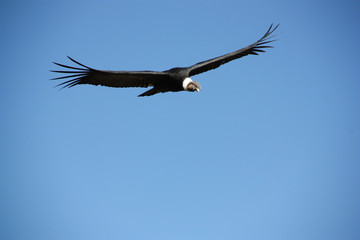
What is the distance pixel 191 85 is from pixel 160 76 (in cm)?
102

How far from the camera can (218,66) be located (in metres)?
10.0

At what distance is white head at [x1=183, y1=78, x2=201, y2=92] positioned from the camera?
8.65 m

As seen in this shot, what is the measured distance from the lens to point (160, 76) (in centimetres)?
886

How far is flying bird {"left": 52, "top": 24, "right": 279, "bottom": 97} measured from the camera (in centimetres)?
785

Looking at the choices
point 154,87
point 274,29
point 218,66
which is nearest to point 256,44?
point 274,29

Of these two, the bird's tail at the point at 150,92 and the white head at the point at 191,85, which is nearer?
the white head at the point at 191,85

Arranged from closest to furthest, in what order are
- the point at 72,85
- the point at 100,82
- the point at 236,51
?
the point at 72,85
the point at 100,82
the point at 236,51

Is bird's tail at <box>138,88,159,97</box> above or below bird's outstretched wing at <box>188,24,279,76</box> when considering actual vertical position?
below

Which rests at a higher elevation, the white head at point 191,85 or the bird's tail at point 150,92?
the white head at point 191,85

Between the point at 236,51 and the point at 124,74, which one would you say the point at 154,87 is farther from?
the point at 236,51

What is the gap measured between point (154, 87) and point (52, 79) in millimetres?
3278

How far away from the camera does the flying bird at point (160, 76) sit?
7845mm

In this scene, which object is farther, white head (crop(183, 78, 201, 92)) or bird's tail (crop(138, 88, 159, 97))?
bird's tail (crop(138, 88, 159, 97))

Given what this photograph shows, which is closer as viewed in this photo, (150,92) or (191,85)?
(191,85)
